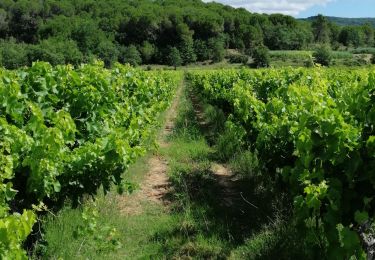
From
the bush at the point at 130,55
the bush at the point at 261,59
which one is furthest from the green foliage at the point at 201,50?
the bush at the point at 130,55

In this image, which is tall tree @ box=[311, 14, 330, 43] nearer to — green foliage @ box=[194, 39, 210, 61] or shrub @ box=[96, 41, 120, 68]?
green foliage @ box=[194, 39, 210, 61]

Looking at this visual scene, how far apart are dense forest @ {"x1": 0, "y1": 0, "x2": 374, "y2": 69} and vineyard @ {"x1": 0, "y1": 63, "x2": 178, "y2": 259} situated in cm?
7055

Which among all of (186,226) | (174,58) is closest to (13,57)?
(174,58)

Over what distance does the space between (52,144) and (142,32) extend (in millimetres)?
100586

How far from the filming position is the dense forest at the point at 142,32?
8862 cm

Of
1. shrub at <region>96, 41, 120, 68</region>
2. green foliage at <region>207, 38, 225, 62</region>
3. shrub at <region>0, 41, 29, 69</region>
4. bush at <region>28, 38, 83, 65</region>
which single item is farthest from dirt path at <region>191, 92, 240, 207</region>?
green foliage at <region>207, 38, 225, 62</region>

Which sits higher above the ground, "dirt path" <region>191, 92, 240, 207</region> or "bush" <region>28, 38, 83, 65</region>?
"bush" <region>28, 38, 83, 65</region>

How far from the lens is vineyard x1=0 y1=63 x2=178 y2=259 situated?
317 centimetres

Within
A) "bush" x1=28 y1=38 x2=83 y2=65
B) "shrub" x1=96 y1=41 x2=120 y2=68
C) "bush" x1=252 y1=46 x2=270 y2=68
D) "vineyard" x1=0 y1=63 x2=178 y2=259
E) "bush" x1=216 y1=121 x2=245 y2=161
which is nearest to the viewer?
"vineyard" x1=0 y1=63 x2=178 y2=259

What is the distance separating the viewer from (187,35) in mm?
102812

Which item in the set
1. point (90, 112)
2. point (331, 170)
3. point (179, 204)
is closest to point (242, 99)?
point (179, 204)

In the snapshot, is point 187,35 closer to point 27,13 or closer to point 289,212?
point 27,13

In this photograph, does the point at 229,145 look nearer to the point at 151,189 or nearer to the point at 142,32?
the point at 151,189

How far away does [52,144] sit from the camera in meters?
3.87
